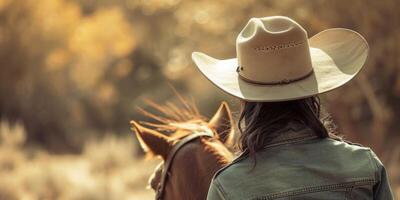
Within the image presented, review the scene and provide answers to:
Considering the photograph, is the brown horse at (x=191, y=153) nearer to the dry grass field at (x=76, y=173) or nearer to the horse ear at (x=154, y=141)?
the horse ear at (x=154, y=141)

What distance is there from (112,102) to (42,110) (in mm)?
2320

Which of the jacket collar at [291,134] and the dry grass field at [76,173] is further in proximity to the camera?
the dry grass field at [76,173]

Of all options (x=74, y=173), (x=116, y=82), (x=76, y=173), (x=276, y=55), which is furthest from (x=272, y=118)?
(x=116, y=82)

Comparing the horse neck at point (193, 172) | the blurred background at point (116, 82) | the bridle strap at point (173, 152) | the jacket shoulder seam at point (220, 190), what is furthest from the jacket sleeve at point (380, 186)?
the blurred background at point (116, 82)

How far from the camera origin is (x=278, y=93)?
2420 millimetres

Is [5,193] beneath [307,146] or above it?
above

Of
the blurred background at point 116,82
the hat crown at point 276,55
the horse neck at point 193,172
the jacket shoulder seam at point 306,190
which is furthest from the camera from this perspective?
the blurred background at point 116,82

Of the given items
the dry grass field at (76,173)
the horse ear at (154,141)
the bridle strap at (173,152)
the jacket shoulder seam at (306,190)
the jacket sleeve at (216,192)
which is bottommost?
the jacket shoulder seam at (306,190)

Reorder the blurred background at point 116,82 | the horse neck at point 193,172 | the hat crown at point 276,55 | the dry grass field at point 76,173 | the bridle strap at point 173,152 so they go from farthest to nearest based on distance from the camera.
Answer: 1. the blurred background at point 116,82
2. the dry grass field at point 76,173
3. the bridle strap at point 173,152
4. the horse neck at point 193,172
5. the hat crown at point 276,55

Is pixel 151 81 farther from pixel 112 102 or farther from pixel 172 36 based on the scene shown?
pixel 172 36

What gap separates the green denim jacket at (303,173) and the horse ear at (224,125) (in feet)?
2.84

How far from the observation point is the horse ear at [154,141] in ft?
10.9

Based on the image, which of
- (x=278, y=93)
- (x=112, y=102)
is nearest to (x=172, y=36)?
(x=112, y=102)

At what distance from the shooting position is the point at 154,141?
335 centimetres
